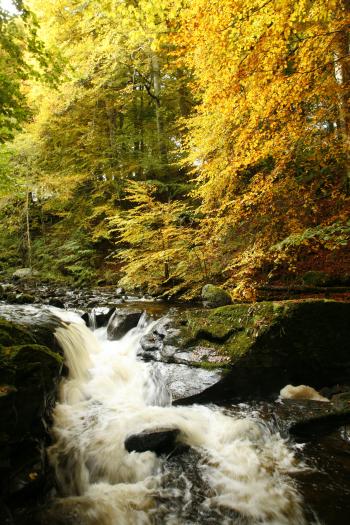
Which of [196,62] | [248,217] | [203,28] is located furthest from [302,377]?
[196,62]

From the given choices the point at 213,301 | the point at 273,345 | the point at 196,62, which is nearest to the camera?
the point at 273,345

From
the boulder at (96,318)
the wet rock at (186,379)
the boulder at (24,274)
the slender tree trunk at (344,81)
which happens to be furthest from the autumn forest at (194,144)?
the wet rock at (186,379)

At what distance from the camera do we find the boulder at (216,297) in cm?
777

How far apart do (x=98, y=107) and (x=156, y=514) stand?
1733 centimetres

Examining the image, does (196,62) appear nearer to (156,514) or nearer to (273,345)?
(273,345)

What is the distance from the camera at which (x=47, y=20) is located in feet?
47.3

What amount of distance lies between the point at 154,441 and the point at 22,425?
1.58m

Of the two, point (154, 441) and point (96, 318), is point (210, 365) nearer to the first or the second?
point (154, 441)

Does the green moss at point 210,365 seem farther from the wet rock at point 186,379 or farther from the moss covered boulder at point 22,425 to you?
the moss covered boulder at point 22,425

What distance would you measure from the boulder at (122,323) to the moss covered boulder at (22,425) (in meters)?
3.50

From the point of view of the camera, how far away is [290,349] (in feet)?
17.2

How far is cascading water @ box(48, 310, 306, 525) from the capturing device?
A: 310 cm

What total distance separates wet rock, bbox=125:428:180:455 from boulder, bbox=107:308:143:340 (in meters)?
3.77

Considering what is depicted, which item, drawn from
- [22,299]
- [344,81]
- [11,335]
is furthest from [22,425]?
[344,81]
